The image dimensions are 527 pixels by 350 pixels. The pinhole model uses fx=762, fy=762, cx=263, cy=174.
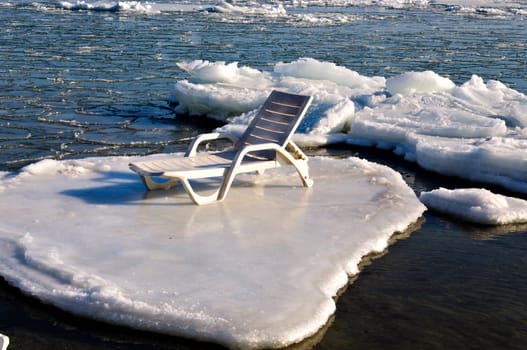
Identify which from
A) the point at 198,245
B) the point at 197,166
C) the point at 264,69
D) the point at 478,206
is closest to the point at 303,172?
the point at 197,166

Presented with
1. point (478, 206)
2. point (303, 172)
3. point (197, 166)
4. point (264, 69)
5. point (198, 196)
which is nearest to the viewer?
point (198, 196)

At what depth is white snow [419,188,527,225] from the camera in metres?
8.11

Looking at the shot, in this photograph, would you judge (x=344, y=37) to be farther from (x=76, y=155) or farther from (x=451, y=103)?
(x=76, y=155)

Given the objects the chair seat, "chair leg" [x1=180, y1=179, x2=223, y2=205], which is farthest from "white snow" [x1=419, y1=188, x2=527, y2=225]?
"chair leg" [x1=180, y1=179, x2=223, y2=205]

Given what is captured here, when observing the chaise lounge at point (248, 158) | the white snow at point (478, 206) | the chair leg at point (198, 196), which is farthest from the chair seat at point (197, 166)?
the white snow at point (478, 206)

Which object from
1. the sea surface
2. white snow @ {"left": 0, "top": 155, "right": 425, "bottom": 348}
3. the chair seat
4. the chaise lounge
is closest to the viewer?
white snow @ {"left": 0, "top": 155, "right": 425, "bottom": 348}

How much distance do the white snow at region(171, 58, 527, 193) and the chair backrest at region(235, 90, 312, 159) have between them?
8.56 ft

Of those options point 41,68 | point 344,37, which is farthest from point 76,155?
point 344,37

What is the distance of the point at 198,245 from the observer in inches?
265

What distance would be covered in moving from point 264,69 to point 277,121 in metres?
11.6

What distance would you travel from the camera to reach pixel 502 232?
7.88 m

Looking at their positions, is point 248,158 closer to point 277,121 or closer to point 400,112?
point 277,121

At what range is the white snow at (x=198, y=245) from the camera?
550 cm

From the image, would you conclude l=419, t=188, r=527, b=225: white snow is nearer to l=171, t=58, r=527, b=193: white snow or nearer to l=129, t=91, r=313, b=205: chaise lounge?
l=171, t=58, r=527, b=193: white snow
